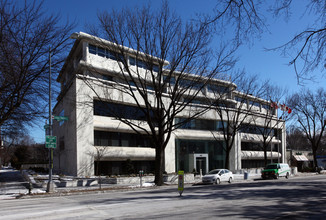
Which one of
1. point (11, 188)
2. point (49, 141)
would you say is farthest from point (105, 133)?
point (49, 141)

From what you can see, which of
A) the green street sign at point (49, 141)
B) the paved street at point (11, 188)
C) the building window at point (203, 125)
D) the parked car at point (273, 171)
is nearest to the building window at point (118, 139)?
the building window at point (203, 125)

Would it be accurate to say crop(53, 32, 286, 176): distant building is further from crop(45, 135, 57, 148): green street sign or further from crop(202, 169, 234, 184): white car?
crop(202, 169, 234, 184): white car

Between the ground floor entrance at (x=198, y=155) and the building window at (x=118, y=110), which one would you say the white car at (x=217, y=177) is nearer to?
the ground floor entrance at (x=198, y=155)

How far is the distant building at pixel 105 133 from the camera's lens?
103 ft

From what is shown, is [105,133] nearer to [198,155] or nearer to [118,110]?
[118,110]

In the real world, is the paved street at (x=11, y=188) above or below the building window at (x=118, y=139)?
below

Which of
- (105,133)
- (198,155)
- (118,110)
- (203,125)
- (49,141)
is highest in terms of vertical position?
(118,110)

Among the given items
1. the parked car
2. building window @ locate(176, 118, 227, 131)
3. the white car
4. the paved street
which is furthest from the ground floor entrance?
the paved street

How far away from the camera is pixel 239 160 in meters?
51.4

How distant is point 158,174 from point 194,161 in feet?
58.4

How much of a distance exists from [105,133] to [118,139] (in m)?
1.86

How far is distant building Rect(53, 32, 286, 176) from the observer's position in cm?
3153

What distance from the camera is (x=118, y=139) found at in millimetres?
34969

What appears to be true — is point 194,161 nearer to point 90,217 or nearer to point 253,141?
point 253,141
